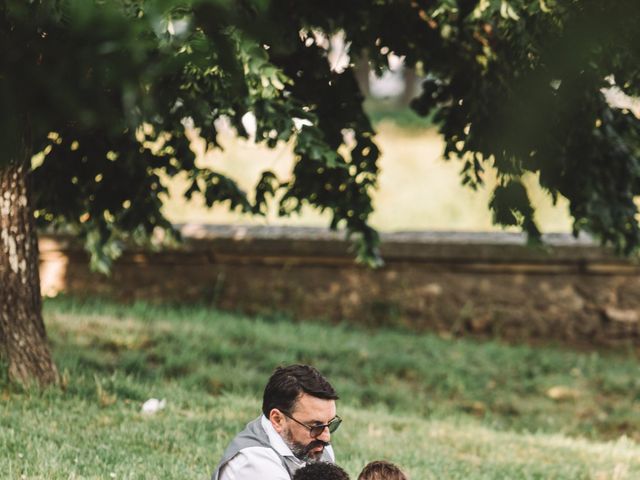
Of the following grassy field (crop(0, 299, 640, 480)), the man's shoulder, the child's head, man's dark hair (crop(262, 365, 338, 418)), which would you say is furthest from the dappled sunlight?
the child's head

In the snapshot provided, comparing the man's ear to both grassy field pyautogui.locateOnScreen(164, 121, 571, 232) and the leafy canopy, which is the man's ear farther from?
grassy field pyautogui.locateOnScreen(164, 121, 571, 232)

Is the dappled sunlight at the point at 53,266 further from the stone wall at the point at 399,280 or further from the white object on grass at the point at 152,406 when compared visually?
the white object on grass at the point at 152,406

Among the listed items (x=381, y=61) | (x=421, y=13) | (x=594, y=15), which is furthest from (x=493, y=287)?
(x=594, y=15)

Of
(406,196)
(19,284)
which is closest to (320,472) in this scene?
(19,284)

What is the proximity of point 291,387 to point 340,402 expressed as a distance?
12.2ft

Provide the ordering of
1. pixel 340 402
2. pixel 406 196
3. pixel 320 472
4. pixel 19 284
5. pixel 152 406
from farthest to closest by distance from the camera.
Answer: pixel 406 196 < pixel 340 402 < pixel 152 406 < pixel 19 284 < pixel 320 472

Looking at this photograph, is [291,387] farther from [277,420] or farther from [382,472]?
[382,472]

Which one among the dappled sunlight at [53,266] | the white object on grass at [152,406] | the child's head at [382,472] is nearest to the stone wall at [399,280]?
the dappled sunlight at [53,266]

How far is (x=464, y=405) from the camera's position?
7.96 meters

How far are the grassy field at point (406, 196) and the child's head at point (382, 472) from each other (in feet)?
31.6

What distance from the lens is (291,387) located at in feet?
12.5

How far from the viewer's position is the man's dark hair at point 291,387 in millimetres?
3799

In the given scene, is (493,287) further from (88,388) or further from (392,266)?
(88,388)

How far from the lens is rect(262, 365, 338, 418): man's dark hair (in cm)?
380
